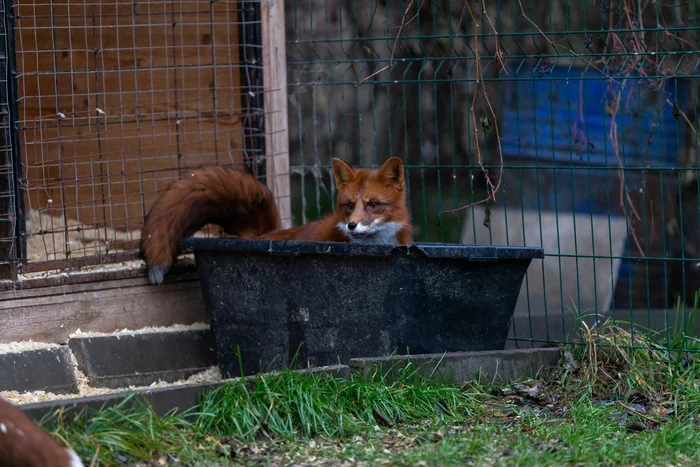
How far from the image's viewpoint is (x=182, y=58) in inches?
225

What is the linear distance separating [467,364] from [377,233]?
963 mm

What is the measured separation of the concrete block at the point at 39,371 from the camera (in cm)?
447

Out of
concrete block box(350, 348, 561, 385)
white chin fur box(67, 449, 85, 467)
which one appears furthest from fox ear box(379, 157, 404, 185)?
white chin fur box(67, 449, 85, 467)

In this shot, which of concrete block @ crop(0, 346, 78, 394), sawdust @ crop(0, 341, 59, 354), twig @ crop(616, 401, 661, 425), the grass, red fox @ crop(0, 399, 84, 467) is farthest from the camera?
sawdust @ crop(0, 341, 59, 354)

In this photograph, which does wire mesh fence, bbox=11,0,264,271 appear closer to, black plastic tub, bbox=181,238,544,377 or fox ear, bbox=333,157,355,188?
fox ear, bbox=333,157,355,188

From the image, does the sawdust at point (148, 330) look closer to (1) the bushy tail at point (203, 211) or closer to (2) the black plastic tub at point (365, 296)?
(1) the bushy tail at point (203, 211)

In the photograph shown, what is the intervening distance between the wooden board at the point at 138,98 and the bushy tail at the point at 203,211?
0.40m

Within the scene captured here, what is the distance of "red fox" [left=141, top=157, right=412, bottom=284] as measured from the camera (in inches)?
198

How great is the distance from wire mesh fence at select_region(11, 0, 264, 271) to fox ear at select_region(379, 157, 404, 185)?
1.01m

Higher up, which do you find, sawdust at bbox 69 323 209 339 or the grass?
sawdust at bbox 69 323 209 339

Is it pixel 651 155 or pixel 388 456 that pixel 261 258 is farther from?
pixel 651 155

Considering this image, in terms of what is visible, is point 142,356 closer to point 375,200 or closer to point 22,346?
point 22,346

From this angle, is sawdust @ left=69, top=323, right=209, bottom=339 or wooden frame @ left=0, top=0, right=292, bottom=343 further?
sawdust @ left=69, top=323, right=209, bottom=339

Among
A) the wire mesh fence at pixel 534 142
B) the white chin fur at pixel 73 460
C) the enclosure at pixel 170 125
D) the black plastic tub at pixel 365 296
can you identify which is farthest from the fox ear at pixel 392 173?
the white chin fur at pixel 73 460
